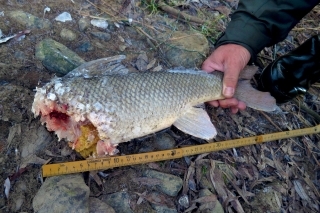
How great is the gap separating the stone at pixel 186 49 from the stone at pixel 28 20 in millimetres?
1201

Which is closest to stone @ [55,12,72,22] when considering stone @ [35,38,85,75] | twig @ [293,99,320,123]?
stone @ [35,38,85,75]

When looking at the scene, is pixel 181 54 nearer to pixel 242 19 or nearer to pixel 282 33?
pixel 242 19

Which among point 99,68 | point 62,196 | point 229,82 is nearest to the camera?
point 62,196

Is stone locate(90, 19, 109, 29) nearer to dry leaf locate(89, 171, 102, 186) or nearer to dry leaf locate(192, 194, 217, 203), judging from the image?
dry leaf locate(89, 171, 102, 186)

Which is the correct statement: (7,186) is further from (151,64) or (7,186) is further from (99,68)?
(151,64)

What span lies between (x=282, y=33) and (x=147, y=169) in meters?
1.89

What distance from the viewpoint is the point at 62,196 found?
7.52ft

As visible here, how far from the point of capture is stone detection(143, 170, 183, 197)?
2660mm

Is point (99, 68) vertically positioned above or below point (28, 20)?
above

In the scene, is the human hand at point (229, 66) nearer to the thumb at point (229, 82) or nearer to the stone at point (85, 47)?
the thumb at point (229, 82)

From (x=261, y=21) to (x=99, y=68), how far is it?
1.63 m

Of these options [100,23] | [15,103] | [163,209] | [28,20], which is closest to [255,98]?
[163,209]

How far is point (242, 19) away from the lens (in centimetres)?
336

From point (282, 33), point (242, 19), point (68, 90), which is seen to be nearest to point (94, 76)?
point (68, 90)
